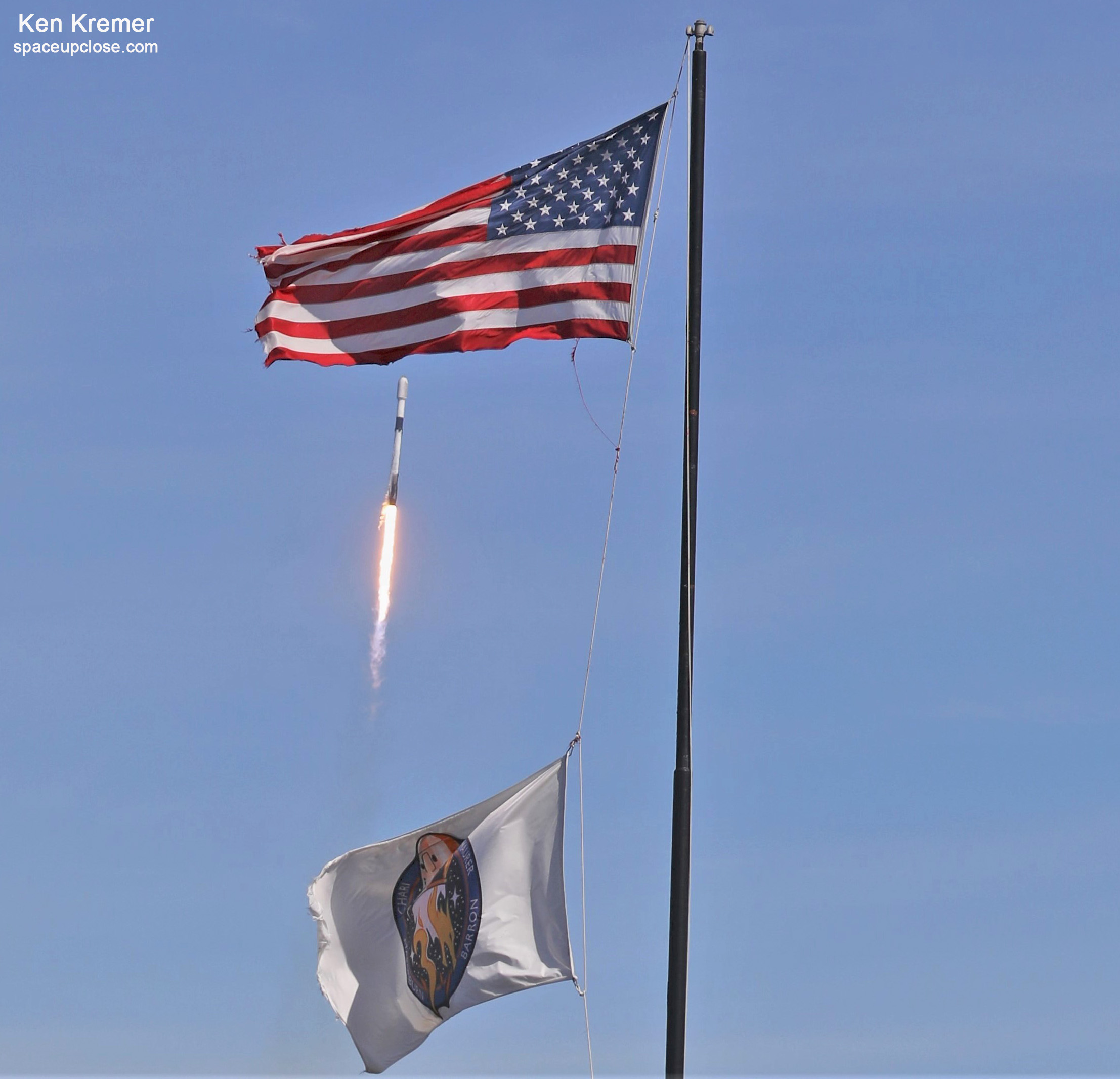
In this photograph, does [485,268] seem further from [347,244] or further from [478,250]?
[347,244]

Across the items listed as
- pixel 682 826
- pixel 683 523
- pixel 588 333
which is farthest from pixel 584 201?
pixel 682 826

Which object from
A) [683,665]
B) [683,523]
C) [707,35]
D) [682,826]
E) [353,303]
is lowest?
[682,826]

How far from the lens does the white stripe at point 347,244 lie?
28.1 metres

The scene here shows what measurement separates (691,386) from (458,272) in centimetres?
569

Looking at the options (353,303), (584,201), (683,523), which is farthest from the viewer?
(353,303)

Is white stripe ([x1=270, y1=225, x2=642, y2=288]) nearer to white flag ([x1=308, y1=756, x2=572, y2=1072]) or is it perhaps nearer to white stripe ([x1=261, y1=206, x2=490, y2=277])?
white stripe ([x1=261, y1=206, x2=490, y2=277])

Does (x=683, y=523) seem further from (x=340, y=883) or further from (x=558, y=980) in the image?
(x=340, y=883)

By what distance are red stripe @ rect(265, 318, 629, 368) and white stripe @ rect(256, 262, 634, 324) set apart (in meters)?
0.63

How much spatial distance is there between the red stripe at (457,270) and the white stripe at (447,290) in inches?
2.0

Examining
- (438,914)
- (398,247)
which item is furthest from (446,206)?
(438,914)

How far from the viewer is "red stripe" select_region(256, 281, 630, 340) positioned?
86.8ft

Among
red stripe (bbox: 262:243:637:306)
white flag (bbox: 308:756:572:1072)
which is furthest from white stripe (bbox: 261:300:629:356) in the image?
white flag (bbox: 308:756:572:1072)

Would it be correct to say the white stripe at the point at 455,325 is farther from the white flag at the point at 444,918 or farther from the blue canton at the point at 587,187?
the white flag at the point at 444,918

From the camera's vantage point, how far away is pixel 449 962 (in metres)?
26.8
